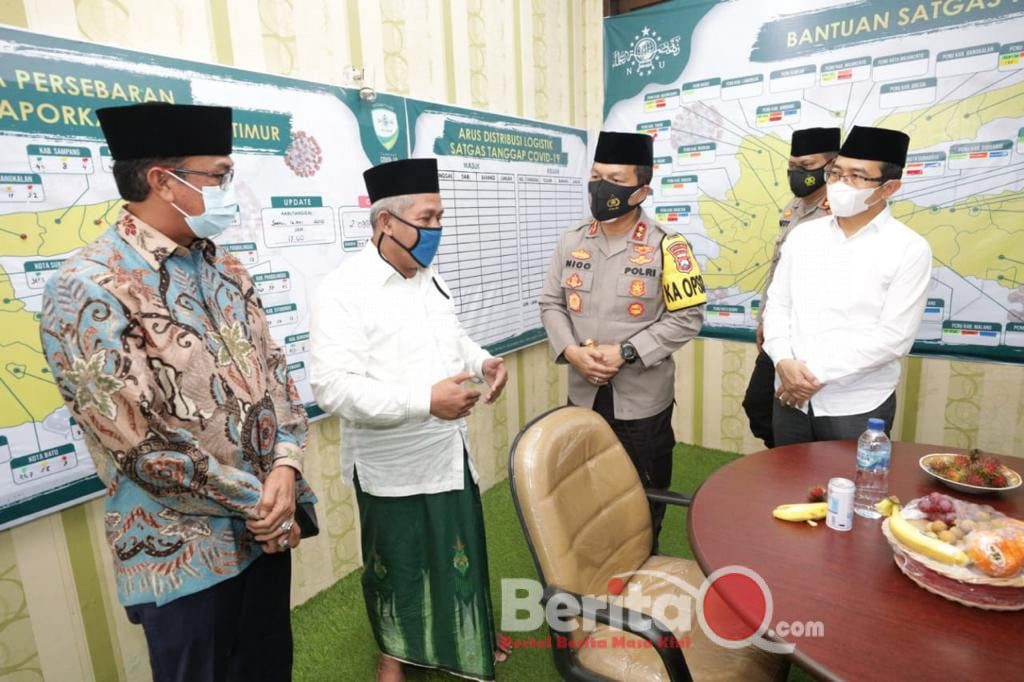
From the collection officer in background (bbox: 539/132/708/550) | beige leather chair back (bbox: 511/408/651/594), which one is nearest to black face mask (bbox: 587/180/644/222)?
officer in background (bbox: 539/132/708/550)

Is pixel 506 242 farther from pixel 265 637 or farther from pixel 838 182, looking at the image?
pixel 265 637

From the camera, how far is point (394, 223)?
5.35ft

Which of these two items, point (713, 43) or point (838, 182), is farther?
point (713, 43)

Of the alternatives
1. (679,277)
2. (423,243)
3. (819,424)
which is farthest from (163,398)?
(819,424)

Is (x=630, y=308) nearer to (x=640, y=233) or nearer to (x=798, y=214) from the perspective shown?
(x=640, y=233)

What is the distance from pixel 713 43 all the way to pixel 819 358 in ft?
7.24

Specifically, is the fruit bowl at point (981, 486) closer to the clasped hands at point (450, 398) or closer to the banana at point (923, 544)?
the banana at point (923, 544)

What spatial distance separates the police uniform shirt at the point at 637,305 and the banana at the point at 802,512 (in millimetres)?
856

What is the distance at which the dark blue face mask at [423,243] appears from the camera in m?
1.63

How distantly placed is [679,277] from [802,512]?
1.04 metres

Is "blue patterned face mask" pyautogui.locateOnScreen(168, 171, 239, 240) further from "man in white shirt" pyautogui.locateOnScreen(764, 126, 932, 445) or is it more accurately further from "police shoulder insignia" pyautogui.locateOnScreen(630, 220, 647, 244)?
"man in white shirt" pyautogui.locateOnScreen(764, 126, 932, 445)

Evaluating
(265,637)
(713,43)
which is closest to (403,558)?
(265,637)

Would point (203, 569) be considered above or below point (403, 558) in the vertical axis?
above

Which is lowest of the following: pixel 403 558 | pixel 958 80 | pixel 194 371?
pixel 403 558
